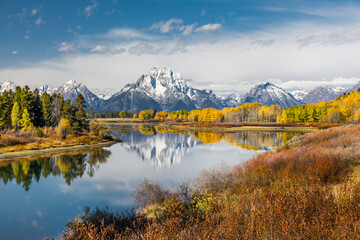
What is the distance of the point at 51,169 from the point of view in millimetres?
32250

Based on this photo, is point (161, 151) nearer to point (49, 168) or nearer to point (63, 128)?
point (49, 168)

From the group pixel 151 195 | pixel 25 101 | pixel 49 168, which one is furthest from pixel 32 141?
pixel 151 195

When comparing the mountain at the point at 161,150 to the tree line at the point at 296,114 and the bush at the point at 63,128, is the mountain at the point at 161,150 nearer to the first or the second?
the bush at the point at 63,128

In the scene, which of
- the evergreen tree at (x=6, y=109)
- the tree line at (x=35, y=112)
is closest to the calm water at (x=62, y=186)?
the tree line at (x=35, y=112)

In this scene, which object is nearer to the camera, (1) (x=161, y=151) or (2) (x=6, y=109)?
(1) (x=161, y=151)

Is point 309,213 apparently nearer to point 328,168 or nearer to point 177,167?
point 328,168

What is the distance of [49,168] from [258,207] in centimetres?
3358

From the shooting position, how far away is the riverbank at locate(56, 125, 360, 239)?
549 centimetres

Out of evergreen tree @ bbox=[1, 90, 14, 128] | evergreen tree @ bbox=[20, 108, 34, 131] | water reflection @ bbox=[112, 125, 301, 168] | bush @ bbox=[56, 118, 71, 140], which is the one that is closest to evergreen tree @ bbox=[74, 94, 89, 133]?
bush @ bbox=[56, 118, 71, 140]

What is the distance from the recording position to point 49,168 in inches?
1291

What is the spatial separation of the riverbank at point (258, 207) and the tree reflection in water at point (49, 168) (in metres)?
17.8

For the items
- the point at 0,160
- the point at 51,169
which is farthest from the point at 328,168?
the point at 0,160

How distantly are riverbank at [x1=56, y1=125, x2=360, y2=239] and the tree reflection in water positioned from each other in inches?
702

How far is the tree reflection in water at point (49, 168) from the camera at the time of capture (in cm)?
2807
